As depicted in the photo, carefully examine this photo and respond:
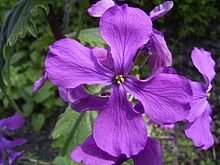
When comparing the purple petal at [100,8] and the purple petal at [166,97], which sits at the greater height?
the purple petal at [100,8]

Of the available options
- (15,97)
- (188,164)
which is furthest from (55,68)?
(15,97)

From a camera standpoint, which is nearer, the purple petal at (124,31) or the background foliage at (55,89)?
the purple petal at (124,31)


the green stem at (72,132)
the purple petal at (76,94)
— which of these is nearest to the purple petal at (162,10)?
the purple petal at (76,94)

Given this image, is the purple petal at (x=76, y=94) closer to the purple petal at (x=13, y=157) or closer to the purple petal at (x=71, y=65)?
the purple petal at (x=71, y=65)

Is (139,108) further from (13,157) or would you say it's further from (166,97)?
(13,157)

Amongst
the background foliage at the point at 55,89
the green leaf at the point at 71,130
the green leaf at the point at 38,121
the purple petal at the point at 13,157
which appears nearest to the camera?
the green leaf at the point at 71,130

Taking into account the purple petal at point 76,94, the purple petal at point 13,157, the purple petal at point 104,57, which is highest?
the purple petal at point 104,57

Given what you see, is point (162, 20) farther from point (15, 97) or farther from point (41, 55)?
point (15, 97)

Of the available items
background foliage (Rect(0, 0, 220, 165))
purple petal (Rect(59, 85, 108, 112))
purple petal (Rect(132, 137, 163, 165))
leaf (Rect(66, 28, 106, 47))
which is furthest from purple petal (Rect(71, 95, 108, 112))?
background foliage (Rect(0, 0, 220, 165))
